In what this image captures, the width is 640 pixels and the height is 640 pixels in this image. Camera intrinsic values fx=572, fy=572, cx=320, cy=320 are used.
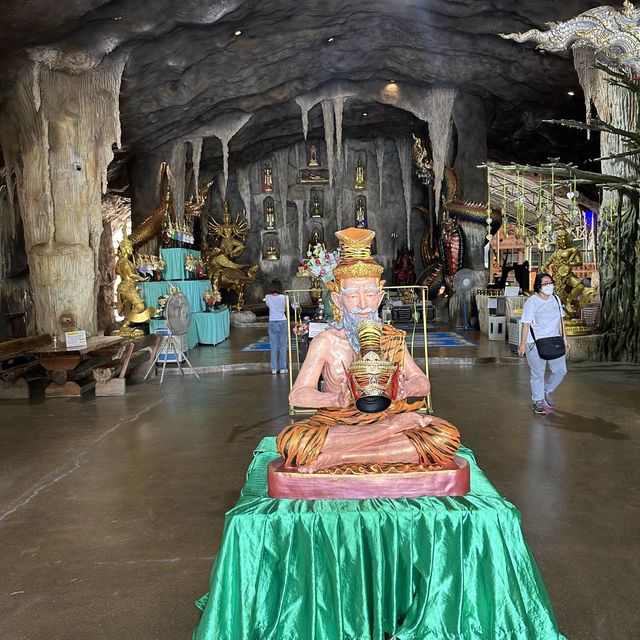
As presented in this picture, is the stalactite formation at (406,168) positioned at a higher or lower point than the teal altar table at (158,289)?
higher

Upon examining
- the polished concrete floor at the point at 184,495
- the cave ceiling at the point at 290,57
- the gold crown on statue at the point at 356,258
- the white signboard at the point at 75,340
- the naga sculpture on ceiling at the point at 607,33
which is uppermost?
the cave ceiling at the point at 290,57

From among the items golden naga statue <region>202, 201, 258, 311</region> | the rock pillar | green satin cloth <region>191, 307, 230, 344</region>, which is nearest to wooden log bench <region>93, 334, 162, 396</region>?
the rock pillar

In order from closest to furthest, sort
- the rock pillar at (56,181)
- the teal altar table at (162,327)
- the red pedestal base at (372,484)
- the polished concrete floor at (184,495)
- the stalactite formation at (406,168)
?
1. the red pedestal base at (372,484)
2. the polished concrete floor at (184,495)
3. the rock pillar at (56,181)
4. the teal altar table at (162,327)
5. the stalactite formation at (406,168)

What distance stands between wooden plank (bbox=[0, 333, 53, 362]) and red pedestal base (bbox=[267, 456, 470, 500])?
5.78 m

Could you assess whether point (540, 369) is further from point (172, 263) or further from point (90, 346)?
point (172, 263)

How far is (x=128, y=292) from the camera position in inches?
439

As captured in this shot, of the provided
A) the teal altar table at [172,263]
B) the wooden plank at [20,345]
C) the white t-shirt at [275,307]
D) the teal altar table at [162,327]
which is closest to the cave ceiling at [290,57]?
the teal altar table at [172,263]

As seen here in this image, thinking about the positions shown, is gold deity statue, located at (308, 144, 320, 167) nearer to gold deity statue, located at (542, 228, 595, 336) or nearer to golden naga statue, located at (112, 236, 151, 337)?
golden naga statue, located at (112, 236, 151, 337)

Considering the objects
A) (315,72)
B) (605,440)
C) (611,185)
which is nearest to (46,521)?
(605,440)

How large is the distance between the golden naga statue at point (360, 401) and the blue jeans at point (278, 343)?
5.66 metres

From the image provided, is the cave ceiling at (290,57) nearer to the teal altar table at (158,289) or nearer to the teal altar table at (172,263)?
the teal altar table at (172,263)

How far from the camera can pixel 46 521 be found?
350 cm

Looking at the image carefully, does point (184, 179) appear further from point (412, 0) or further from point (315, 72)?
point (412, 0)

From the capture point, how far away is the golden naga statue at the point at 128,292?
36.3ft
